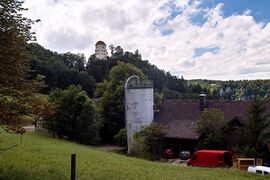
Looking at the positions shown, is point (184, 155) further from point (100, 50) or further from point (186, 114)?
point (100, 50)

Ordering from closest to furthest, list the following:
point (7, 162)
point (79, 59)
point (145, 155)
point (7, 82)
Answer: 1. point (7, 82)
2. point (7, 162)
3. point (145, 155)
4. point (79, 59)

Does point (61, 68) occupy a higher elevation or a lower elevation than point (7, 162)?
higher

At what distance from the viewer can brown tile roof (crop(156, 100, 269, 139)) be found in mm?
44938

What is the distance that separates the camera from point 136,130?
47.3 metres

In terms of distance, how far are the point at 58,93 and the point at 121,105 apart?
916cm

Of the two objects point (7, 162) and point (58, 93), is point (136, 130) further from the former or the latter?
point (7, 162)

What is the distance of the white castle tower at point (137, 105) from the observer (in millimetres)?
47062

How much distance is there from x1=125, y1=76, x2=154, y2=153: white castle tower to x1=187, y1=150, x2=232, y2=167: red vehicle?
13432 mm

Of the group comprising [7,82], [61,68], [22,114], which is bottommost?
[22,114]

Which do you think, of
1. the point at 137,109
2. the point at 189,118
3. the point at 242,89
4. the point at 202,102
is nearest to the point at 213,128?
the point at 189,118

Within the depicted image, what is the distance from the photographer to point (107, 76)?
4134 inches

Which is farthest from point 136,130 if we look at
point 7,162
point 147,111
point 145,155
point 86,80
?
point 86,80

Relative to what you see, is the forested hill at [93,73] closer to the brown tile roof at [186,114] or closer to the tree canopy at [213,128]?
the brown tile roof at [186,114]

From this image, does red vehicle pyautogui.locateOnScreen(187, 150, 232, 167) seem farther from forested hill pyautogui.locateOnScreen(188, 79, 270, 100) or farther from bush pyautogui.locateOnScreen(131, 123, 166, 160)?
forested hill pyautogui.locateOnScreen(188, 79, 270, 100)
